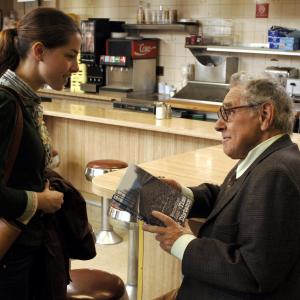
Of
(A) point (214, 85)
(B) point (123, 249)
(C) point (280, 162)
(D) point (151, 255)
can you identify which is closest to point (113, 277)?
(D) point (151, 255)

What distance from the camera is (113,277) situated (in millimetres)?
2283

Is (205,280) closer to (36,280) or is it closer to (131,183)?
(131,183)

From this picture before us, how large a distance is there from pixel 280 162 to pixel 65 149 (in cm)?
385

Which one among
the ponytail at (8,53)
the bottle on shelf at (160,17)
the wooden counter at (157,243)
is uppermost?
the bottle on shelf at (160,17)

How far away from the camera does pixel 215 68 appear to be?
6492 millimetres

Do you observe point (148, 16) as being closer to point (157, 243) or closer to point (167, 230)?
point (157, 243)

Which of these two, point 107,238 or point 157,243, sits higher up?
point 157,243

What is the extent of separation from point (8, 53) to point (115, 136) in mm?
3041

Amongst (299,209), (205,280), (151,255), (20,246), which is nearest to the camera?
(299,209)

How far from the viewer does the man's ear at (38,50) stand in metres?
1.73

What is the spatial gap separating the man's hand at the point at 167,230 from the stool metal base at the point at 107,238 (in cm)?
274

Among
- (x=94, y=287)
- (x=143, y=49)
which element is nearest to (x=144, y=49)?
(x=143, y=49)

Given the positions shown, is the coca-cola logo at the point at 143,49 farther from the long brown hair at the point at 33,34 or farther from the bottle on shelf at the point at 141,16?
the long brown hair at the point at 33,34

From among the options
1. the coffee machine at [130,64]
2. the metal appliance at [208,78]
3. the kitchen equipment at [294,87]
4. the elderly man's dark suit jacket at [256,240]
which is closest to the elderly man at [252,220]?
the elderly man's dark suit jacket at [256,240]
